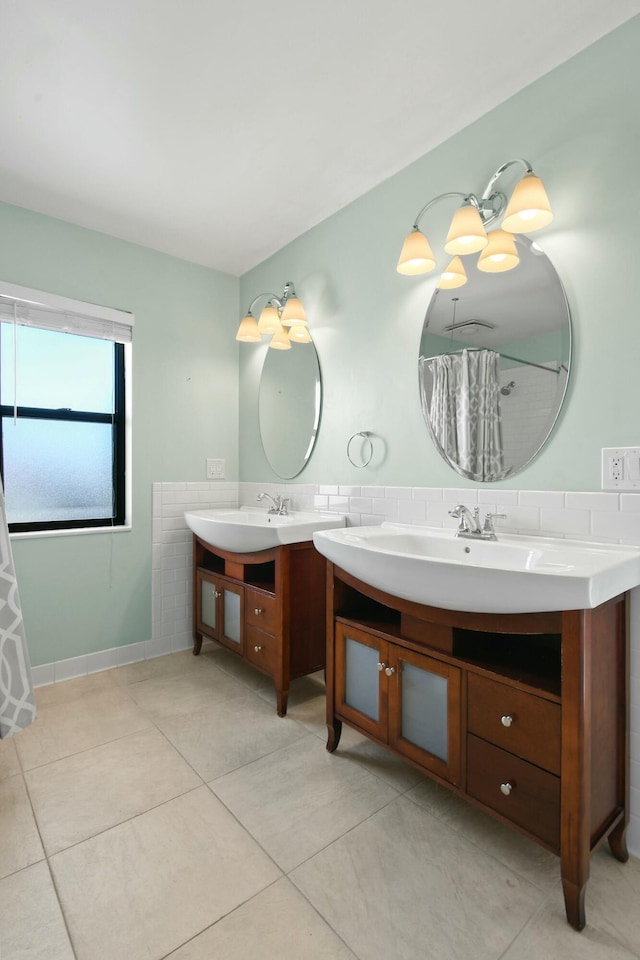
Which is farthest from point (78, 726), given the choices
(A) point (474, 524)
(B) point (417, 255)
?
(B) point (417, 255)

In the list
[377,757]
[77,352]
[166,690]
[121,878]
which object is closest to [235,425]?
[77,352]

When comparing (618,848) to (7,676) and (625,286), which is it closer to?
(625,286)

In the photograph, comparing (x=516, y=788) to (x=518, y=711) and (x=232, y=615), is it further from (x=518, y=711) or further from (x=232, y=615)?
(x=232, y=615)

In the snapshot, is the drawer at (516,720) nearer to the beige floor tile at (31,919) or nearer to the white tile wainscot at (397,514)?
the white tile wainscot at (397,514)

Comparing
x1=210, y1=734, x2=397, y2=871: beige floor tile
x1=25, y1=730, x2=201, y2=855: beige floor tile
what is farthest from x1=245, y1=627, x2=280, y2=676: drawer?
x1=25, y1=730, x2=201, y2=855: beige floor tile

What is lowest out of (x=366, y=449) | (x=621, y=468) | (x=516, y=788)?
(x=516, y=788)

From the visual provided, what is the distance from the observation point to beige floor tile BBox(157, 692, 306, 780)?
1.82m

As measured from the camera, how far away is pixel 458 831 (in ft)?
4.76

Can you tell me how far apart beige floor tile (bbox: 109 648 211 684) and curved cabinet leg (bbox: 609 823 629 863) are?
2.00 m

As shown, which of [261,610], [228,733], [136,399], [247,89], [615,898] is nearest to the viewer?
[615,898]

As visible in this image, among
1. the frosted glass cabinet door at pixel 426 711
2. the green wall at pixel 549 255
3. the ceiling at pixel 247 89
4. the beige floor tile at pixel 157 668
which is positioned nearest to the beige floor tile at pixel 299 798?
the frosted glass cabinet door at pixel 426 711

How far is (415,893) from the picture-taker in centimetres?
124

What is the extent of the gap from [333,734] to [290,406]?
1.71m

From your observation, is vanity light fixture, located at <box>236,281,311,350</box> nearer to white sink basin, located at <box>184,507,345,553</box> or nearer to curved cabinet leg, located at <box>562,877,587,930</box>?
white sink basin, located at <box>184,507,345,553</box>
